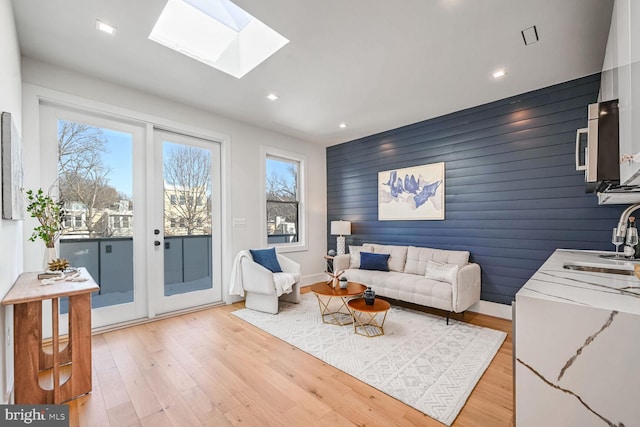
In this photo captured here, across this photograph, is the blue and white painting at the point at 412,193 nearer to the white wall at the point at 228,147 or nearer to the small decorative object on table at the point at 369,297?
the white wall at the point at 228,147

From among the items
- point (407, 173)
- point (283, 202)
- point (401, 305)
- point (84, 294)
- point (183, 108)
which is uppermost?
point (183, 108)

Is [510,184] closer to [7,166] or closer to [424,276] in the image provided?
[424,276]

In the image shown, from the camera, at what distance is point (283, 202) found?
16.6ft

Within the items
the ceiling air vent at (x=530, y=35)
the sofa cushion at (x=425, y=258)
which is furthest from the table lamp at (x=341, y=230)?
the ceiling air vent at (x=530, y=35)

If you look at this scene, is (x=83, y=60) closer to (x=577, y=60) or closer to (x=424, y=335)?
(x=424, y=335)

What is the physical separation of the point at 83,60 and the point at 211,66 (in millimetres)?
1224

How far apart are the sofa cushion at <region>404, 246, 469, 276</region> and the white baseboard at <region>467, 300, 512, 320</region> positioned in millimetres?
591

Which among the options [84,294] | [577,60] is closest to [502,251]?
[577,60]

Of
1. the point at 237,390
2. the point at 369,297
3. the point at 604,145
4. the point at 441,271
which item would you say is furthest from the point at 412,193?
the point at 237,390

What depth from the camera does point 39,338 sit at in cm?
186

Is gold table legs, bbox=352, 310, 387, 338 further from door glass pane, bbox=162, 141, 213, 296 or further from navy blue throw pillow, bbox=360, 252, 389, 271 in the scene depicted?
door glass pane, bbox=162, 141, 213, 296

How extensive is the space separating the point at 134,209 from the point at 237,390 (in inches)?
99.6

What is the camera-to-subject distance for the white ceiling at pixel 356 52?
80.0 inches

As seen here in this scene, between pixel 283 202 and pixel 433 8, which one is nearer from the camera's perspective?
pixel 433 8
